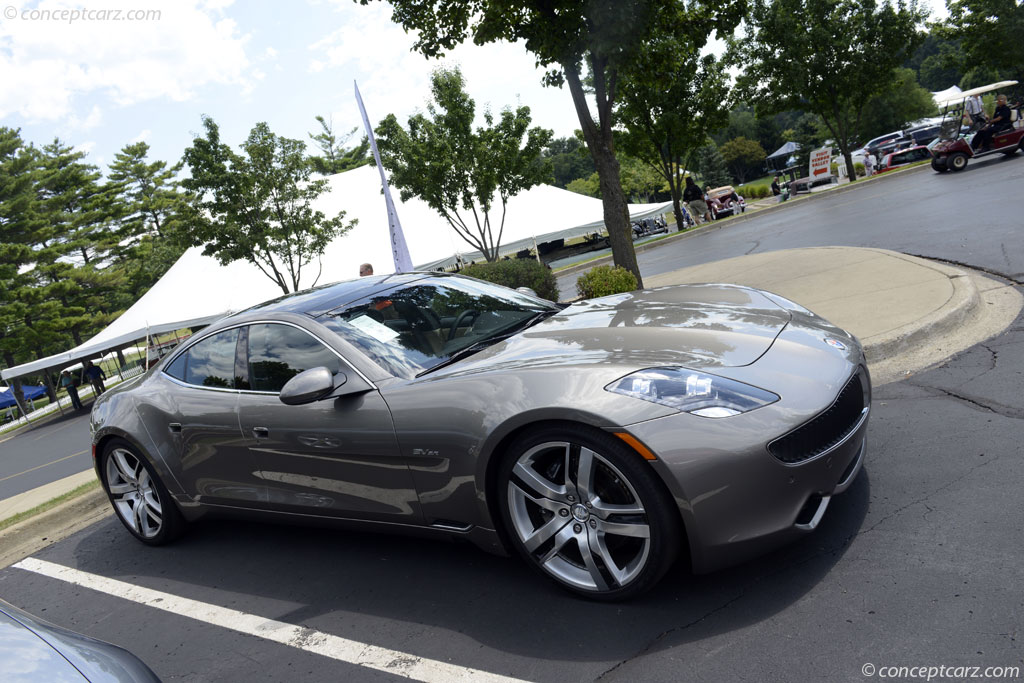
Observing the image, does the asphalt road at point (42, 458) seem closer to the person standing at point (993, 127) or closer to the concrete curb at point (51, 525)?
the concrete curb at point (51, 525)

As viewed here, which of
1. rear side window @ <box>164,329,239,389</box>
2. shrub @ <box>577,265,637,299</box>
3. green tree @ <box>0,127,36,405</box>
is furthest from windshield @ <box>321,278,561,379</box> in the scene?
green tree @ <box>0,127,36,405</box>

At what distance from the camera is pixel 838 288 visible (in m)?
7.40

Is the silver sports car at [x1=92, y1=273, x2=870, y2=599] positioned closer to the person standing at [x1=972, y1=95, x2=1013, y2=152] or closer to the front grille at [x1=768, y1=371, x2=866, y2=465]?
the front grille at [x1=768, y1=371, x2=866, y2=465]

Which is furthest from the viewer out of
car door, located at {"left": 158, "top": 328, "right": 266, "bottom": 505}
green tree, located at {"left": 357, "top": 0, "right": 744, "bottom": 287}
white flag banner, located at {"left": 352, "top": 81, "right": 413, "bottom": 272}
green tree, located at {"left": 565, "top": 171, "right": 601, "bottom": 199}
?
green tree, located at {"left": 565, "top": 171, "right": 601, "bottom": 199}

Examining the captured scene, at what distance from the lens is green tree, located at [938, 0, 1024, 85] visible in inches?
1096

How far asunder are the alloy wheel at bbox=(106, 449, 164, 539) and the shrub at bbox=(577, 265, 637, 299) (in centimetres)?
512

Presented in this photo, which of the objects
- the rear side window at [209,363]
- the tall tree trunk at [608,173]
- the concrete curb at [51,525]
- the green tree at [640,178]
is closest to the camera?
the rear side window at [209,363]

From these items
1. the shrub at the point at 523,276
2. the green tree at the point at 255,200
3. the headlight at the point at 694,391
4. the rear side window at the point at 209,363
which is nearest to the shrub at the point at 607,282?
the shrub at the point at 523,276

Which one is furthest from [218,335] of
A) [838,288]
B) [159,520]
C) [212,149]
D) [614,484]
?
[212,149]

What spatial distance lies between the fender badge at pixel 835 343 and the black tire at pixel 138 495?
393 centimetres

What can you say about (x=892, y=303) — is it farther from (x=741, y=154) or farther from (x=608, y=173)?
(x=741, y=154)

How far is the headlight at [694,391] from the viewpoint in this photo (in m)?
2.71

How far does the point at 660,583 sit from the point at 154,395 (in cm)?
331

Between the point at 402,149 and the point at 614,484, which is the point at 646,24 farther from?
the point at 402,149
